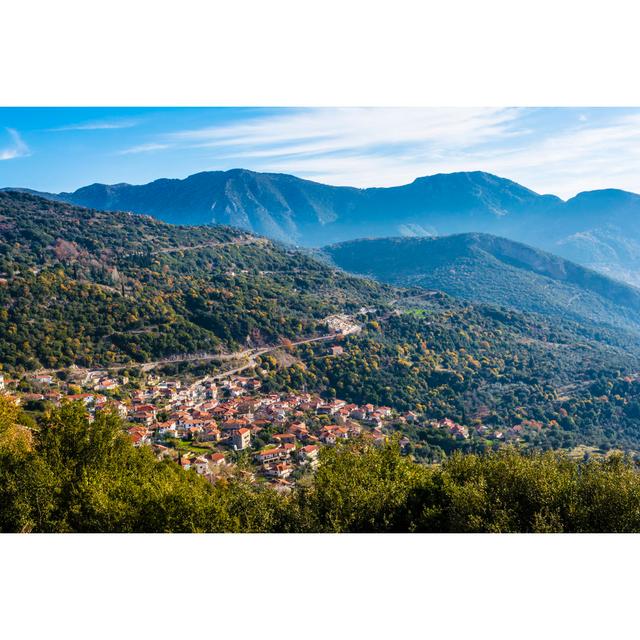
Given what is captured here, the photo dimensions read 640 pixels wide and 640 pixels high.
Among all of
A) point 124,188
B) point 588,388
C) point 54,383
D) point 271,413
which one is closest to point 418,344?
point 588,388

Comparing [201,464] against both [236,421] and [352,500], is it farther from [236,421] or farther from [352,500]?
[352,500]

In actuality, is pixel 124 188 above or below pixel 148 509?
above

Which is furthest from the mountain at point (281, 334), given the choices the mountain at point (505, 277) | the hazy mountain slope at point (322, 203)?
the hazy mountain slope at point (322, 203)

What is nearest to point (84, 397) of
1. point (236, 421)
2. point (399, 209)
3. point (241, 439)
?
point (236, 421)

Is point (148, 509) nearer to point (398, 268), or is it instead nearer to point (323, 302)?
point (323, 302)

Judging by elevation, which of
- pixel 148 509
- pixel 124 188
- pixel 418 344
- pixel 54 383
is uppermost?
pixel 124 188
